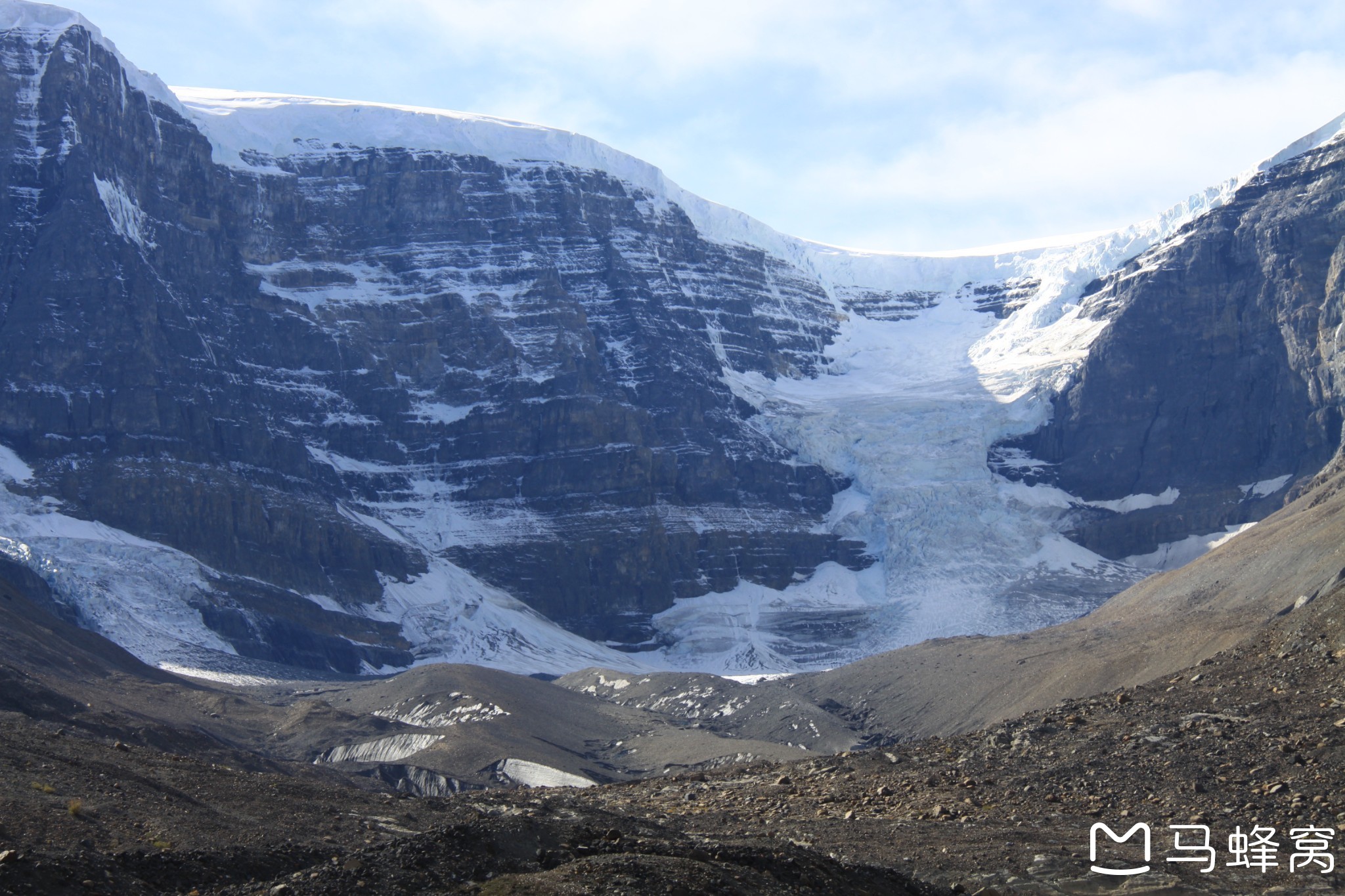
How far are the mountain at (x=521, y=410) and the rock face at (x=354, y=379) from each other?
416mm

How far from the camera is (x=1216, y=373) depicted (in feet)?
566

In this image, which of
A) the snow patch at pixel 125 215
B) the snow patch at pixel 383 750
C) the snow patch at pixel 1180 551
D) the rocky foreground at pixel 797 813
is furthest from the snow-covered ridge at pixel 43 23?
the rocky foreground at pixel 797 813

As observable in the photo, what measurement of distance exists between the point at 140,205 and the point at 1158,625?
124164mm

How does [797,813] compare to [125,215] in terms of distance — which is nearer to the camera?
[797,813]

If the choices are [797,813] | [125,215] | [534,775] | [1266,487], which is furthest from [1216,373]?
[797,813]

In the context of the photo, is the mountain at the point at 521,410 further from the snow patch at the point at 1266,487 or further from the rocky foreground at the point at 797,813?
the rocky foreground at the point at 797,813

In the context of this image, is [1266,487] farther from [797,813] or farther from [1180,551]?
[797,813]

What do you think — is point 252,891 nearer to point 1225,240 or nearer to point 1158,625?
point 1158,625

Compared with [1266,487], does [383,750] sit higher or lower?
lower

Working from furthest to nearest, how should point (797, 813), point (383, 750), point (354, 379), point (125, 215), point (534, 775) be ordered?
point (354, 379)
point (125, 215)
point (383, 750)
point (534, 775)
point (797, 813)

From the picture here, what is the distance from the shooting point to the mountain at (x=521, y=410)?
14575cm

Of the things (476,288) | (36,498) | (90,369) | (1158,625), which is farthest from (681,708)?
(476,288)

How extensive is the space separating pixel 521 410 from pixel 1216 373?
266ft

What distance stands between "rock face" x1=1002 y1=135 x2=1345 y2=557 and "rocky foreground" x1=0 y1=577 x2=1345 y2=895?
4784 inches
